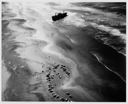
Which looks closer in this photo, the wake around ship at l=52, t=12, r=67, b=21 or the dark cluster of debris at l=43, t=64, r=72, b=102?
the dark cluster of debris at l=43, t=64, r=72, b=102

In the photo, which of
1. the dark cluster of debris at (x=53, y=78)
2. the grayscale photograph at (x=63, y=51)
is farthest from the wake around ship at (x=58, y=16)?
the dark cluster of debris at (x=53, y=78)

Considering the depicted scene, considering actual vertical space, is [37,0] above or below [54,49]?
above

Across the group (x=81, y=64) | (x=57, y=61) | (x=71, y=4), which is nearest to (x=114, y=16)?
(x=71, y=4)

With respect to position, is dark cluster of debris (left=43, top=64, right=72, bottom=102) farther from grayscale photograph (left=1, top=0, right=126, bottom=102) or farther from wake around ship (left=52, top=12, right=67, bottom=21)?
wake around ship (left=52, top=12, right=67, bottom=21)

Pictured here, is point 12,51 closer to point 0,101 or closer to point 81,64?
point 0,101

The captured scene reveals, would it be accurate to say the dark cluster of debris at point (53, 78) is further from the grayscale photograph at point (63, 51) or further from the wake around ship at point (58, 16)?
the wake around ship at point (58, 16)

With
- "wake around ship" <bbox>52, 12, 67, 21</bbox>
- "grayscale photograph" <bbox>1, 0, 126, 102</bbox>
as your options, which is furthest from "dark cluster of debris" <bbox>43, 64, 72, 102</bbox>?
"wake around ship" <bbox>52, 12, 67, 21</bbox>

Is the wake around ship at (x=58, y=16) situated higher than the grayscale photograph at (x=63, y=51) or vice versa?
the wake around ship at (x=58, y=16)

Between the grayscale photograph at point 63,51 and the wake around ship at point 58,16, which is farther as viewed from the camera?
the wake around ship at point 58,16
